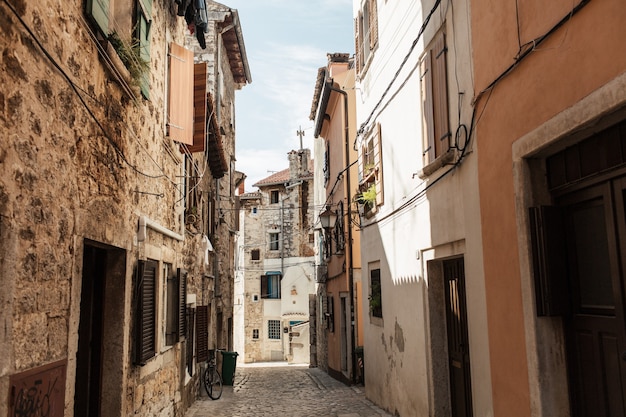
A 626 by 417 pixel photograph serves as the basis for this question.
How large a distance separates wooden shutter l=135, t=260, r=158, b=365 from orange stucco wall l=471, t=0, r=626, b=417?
372 cm

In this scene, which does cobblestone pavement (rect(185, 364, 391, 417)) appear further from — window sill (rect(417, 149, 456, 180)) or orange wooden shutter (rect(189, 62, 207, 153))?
orange wooden shutter (rect(189, 62, 207, 153))

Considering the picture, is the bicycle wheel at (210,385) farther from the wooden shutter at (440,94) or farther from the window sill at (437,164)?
the wooden shutter at (440,94)

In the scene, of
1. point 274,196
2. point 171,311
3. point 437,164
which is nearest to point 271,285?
point 274,196

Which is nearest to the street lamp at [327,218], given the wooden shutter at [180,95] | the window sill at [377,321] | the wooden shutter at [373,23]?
the window sill at [377,321]

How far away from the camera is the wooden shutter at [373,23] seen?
10.1 m

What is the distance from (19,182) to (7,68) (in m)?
0.67

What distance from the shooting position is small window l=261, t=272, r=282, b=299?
39.6 meters

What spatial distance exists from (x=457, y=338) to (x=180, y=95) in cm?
503

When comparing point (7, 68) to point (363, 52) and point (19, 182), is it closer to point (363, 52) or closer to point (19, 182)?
point (19, 182)

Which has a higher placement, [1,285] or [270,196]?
[270,196]

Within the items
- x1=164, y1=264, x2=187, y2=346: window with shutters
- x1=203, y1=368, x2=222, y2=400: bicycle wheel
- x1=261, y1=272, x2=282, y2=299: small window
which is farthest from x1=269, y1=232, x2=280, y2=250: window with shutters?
x1=164, y1=264, x2=187, y2=346: window with shutters

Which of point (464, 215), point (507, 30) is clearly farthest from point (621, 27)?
point (464, 215)

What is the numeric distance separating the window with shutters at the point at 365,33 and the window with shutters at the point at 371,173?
57.6 inches

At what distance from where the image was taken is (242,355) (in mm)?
39031
